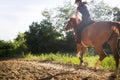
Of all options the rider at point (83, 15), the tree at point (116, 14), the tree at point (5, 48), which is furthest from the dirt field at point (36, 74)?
the tree at point (116, 14)

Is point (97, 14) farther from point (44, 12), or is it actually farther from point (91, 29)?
point (91, 29)

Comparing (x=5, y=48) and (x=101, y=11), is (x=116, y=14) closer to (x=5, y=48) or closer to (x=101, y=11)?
(x=101, y=11)

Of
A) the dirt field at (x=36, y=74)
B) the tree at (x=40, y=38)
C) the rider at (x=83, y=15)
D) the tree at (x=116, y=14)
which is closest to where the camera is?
the dirt field at (x=36, y=74)

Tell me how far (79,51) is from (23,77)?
191 inches

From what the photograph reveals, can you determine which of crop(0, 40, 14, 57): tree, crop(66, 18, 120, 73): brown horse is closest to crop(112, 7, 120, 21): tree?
crop(0, 40, 14, 57): tree

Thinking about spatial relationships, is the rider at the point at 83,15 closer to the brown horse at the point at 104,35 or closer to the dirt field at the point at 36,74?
the brown horse at the point at 104,35

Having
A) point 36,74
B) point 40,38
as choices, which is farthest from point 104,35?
point 40,38

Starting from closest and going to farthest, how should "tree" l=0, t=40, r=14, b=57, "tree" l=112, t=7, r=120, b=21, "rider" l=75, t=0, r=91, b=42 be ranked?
"rider" l=75, t=0, r=91, b=42 → "tree" l=0, t=40, r=14, b=57 → "tree" l=112, t=7, r=120, b=21

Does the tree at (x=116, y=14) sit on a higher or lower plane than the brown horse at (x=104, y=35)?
higher

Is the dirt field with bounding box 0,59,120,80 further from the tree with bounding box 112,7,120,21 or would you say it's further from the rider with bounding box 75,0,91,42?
the tree with bounding box 112,7,120,21

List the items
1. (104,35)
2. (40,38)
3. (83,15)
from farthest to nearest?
(40,38) → (83,15) → (104,35)

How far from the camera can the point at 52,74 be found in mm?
8844

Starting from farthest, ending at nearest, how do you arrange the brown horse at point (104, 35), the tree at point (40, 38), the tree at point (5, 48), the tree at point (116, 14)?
the tree at point (116, 14) < the tree at point (40, 38) < the tree at point (5, 48) < the brown horse at point (104, 35)

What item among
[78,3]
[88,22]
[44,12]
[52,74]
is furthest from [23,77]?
[44,12]
